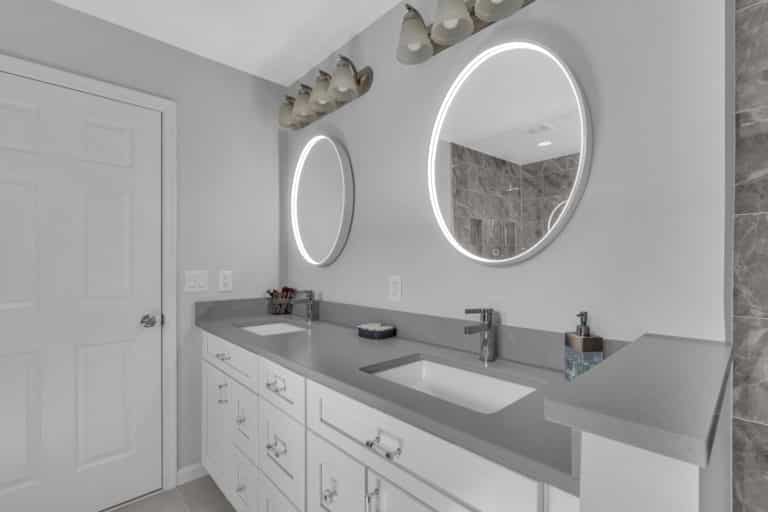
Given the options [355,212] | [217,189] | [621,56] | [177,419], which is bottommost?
[177,419]

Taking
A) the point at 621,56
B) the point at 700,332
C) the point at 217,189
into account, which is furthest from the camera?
the point at 217,189

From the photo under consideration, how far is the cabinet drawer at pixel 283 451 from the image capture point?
1.26m

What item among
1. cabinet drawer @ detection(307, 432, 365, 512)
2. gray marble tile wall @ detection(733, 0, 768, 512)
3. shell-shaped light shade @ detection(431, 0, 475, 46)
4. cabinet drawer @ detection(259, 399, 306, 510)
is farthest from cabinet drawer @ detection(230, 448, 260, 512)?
shell-shaped light shade @ detection(431, 0, 475, 46)

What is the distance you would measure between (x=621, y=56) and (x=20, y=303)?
8.00 ft

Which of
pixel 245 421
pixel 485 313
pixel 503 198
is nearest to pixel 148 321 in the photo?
pixel 245 421

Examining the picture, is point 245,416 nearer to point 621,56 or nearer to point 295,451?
point 295,451

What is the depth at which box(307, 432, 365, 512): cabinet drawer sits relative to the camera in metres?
1.02

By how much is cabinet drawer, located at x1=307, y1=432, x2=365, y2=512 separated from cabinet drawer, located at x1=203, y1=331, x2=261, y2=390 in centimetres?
46

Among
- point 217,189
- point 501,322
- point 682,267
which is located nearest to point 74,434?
point 217,189

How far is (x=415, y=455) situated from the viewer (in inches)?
33.5

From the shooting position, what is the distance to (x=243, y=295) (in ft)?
7.54

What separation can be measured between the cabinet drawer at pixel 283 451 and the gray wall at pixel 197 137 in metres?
0.87

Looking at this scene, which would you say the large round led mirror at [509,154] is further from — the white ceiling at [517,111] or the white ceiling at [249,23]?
the white ceiling at [249,23]

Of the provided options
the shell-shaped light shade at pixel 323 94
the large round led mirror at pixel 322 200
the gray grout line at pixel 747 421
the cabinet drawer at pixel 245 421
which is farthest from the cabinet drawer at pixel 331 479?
the shell-shaped light shade at pixel 323 94
